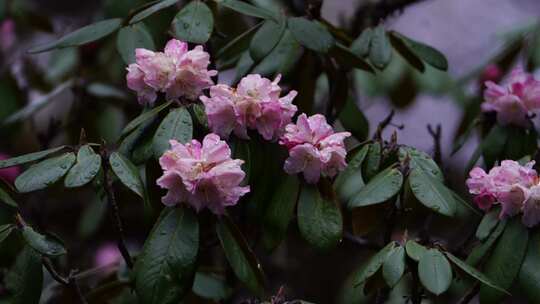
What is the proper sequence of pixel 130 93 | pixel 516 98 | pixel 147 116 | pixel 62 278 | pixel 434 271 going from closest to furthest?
1. pixel 434 271
2. pixel 147 116
3. pixel 62 278
4. pixel 516 98
5. pixel 130 93

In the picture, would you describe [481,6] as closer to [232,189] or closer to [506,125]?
[506,125]

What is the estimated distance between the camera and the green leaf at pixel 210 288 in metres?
1.62

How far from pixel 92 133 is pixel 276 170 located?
3.24 feet

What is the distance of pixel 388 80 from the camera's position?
2482mm

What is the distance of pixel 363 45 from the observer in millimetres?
1659

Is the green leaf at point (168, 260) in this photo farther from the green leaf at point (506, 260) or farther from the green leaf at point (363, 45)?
the green leaf at point (363, 45)

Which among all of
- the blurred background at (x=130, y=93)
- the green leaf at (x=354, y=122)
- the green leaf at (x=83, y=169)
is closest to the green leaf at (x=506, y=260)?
the blurred background at (x=130, y=93)

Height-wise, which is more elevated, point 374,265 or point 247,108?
point 247,108

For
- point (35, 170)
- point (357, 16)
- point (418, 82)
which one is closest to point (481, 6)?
point (418, 82)

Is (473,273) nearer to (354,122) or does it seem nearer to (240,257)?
(240,257)

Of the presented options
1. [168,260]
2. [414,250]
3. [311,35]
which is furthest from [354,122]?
[168,260]

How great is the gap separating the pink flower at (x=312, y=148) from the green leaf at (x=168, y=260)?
0.17 m

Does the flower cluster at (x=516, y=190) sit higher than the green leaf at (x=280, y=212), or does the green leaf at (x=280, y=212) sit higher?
the flower cluster at (x=516, y=190)

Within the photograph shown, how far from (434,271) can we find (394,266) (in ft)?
0.18
